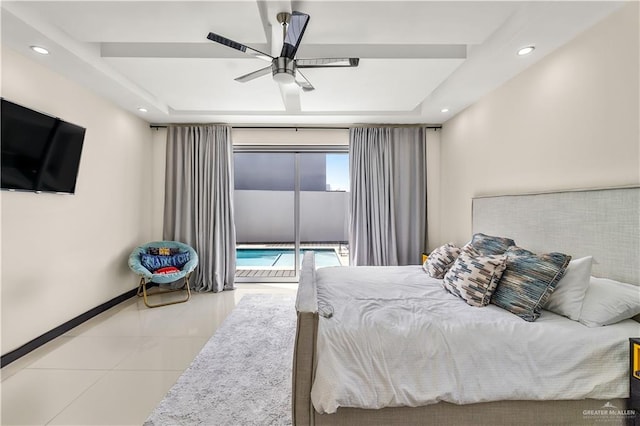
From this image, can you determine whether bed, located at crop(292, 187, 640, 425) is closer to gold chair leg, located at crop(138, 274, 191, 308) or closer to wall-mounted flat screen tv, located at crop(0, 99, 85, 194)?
wall-mounted flat screen tv, located at crop(0, 99, 85, 194)

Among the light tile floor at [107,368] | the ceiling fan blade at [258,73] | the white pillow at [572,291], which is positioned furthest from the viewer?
the ceiling fan blade at [258,73]

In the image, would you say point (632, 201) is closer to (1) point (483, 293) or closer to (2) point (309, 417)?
(1) point (483, 293)

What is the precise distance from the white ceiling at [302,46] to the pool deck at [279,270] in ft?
8.78

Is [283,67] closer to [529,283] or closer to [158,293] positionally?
[529,283]

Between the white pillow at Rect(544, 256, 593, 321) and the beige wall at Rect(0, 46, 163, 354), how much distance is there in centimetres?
407

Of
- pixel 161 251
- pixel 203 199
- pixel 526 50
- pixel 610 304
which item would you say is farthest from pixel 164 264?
pixel 526 50

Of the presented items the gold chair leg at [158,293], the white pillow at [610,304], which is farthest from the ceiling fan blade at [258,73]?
the gold chair leg at [158,293]

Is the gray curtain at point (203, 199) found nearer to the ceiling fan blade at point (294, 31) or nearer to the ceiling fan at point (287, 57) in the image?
the ceiling fan at point (287, 57)

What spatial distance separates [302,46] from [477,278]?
2.34m

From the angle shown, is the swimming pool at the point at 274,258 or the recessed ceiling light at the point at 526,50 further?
the swimming pool at the point at 274,258

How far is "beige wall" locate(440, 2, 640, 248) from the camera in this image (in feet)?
5.88

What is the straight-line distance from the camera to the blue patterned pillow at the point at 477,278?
1.95 m

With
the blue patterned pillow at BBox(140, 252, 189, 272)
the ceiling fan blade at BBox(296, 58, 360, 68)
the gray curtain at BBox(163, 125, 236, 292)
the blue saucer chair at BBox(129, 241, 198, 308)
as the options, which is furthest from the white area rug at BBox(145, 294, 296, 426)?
the ceiling fan blade at BBox(296, 58, 360, 68)

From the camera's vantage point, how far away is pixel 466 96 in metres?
3.28
